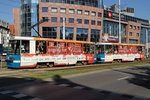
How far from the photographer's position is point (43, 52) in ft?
53.3

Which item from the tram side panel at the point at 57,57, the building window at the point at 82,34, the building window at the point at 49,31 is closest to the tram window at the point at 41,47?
the tram side panel at the point at 57,57

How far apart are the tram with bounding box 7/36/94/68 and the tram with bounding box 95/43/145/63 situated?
8.48ft

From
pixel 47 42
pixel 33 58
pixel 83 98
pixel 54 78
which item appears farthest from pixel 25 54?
pixel 83 98

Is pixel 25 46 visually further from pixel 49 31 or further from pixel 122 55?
pixel 49 31

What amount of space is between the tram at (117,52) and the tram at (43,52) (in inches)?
102

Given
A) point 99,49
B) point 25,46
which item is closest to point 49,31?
point 99,49

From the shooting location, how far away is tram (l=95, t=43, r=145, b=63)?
22.3 m

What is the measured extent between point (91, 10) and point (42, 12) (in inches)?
562

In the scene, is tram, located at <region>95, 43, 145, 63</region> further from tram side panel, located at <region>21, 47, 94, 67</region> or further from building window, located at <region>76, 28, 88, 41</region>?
building window, located at <region>76, 28, 88, 41</region>

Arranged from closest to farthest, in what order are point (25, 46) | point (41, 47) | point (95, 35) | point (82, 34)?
1. point (25, 46)
2. point (41, 47)
3. point (82, 34)
4. point (95, 35)

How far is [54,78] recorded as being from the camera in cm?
1046

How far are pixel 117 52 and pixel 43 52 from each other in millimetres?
12696

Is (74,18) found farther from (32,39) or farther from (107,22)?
(32,39)

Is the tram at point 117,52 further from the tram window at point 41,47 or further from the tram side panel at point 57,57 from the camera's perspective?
the tram window at point 41,47
